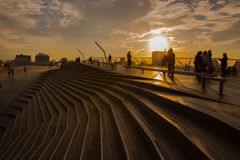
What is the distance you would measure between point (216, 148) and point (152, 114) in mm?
1819

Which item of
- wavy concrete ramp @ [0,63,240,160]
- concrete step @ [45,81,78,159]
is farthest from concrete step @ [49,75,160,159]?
concrete step @ [45,81,78,159]

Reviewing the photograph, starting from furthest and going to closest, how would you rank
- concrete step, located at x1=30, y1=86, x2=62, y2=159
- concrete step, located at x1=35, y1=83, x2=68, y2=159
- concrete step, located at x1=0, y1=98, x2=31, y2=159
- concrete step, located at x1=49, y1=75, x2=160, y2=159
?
concrete step, located at x1=0, y1=98, x2=31, y2=159
concrete step, located at x1=30, y1=86, x2=62, y2=159
concrete step, located at x1=35, y1=83, x2=68, y2=159
concrete step, located at x1=49, y1=75, x2=160, y2=159

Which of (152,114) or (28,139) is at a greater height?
(152,114)

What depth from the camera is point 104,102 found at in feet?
20.8

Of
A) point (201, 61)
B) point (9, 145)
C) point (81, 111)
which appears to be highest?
point (201, 61)

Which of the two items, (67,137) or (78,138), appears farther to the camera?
(67,137)

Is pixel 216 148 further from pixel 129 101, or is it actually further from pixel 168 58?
pixel 168 58

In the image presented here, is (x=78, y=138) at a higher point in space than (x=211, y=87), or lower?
lower

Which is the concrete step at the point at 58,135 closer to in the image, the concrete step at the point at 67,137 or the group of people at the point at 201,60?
the concrete step at the point at 67,137

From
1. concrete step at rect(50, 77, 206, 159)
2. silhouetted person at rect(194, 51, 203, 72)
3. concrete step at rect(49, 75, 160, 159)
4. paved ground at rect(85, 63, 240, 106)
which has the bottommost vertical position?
concrete step at rect(49, 75, 160, 159)

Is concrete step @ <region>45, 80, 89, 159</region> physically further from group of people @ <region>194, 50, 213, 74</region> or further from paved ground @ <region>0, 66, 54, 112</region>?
paved ground @ <region>0, 66, 54, 112</region>

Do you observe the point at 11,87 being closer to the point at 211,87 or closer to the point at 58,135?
the point at 58,135

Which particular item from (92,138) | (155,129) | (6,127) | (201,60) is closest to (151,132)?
(155,129)

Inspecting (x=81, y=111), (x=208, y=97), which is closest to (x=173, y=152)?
(x=208, y=97)
